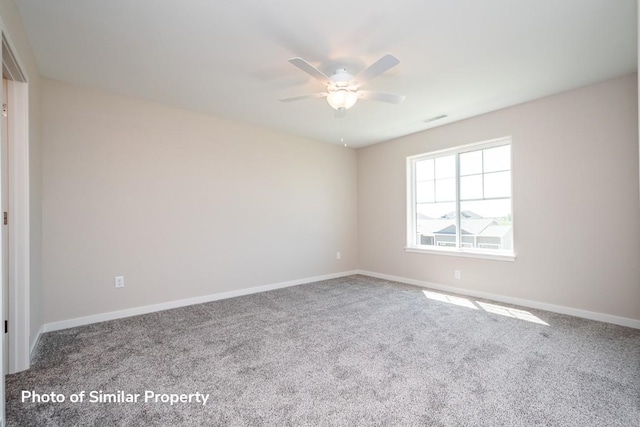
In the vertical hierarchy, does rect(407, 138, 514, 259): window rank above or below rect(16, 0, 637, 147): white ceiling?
below

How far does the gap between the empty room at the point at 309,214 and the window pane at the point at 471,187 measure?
1.2 inches

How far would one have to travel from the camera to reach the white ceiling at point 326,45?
2049 millimetres

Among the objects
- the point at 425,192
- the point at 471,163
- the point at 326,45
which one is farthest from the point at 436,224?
the point at 326,45

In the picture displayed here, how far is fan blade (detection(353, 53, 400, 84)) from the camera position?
2.05 m

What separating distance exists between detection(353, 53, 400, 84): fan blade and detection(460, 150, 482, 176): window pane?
2694 millimetres

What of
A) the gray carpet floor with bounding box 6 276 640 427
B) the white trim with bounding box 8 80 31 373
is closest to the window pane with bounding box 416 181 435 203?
the gray carpet floor with bounding box 6 276 640 427

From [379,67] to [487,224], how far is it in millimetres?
2973

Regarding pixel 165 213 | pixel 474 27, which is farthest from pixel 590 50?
pixel 165 213

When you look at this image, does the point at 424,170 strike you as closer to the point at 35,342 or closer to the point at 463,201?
the point at 463,201

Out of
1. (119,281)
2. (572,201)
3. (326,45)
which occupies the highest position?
(326,45)

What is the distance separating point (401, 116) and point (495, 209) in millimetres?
1784

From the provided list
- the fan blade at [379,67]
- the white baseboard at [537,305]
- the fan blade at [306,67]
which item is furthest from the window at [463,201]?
the fan blade at [306,67]

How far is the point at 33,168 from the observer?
252cm

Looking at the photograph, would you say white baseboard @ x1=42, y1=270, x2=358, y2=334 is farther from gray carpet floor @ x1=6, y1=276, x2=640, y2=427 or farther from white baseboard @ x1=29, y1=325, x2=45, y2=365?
gray carpet floor @ x1=6, y1=276, x2=640, y2=427
